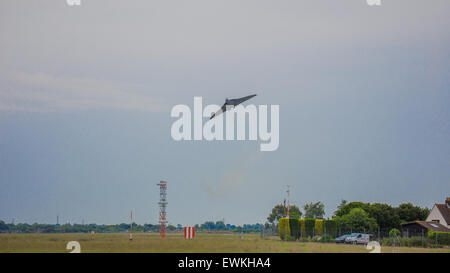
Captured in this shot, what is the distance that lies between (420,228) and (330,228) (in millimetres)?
10800

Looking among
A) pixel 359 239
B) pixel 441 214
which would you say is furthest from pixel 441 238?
pixel 441 214

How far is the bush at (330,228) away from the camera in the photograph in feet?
181

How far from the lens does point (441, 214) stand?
204 feet

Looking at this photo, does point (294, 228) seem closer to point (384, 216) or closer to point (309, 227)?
point (309, 227)

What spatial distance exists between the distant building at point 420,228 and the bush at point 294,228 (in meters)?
12.3

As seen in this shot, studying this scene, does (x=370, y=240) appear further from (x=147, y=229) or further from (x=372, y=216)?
(x=147, y=229)

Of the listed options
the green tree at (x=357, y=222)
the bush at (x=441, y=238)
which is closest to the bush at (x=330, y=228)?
the green tree at (x=357, y=222)

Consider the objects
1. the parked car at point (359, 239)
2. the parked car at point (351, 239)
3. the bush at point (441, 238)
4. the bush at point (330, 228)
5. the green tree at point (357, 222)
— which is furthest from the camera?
the green tree at point (357, 222)

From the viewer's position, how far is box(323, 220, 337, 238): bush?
5516 centimetres

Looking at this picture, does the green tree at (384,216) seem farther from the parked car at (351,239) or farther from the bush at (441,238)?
the parked car at (351,239)

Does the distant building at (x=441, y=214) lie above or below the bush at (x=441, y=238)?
above
